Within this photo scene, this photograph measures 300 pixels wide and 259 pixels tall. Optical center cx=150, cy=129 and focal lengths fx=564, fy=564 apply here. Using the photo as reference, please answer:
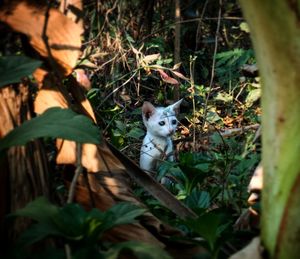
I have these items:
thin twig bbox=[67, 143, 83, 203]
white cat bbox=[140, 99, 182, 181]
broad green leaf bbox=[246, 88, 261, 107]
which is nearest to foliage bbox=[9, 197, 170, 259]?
thin twig bbox=[67, 143, 83, 203]

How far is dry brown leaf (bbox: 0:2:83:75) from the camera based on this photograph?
1.56 meters

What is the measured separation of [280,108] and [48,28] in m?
0.70

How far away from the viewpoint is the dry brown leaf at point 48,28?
1.56m

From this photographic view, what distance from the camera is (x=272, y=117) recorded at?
1305 mm

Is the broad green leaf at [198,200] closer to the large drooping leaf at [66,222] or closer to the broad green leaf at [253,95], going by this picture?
the large drooping leaf at [66,222]

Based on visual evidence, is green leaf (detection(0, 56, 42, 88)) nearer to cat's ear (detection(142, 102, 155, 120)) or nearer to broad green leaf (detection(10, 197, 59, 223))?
broad green leaf (detection(10, 197, 59, 223))

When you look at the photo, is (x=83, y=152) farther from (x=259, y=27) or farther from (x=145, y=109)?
(x=145, y=109)

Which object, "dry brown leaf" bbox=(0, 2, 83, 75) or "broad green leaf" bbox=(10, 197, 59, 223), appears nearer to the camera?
"broad green leaf" bbox=(10, 197, 59, 223)

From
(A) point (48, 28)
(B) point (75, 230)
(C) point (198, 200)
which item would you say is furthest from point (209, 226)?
(A) point (48, 28)

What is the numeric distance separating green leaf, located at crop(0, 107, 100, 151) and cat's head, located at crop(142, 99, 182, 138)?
307 centimetres

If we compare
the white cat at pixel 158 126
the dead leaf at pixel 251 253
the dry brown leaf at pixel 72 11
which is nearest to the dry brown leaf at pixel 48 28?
the dry brown leaf at pixel 72 11

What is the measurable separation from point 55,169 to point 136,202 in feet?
0.92

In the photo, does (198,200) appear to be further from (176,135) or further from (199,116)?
(176,135)

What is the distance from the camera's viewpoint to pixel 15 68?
57.6 inches
